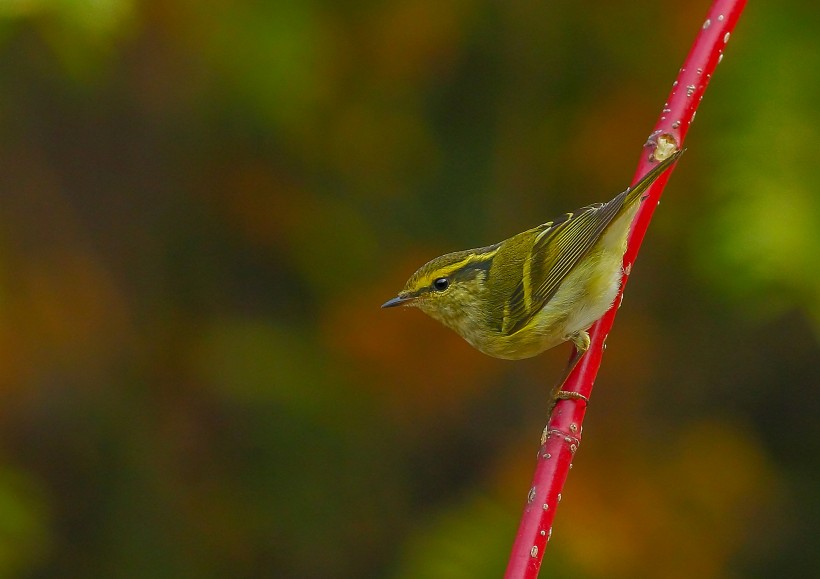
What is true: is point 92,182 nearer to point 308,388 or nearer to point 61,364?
point 61,364

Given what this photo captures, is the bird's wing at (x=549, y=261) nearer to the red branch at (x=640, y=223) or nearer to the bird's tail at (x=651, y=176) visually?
the bird's tail at (x=651, y=176)

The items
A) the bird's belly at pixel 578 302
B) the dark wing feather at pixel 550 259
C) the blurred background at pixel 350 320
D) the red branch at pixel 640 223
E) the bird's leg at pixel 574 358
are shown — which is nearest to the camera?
the red branch at pixel 640 223

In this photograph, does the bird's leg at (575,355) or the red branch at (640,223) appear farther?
the bird's leg at (575,355)

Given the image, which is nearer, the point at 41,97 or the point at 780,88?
the point at 780,88

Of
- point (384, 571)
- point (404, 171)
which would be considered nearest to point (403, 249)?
point (404, 171)

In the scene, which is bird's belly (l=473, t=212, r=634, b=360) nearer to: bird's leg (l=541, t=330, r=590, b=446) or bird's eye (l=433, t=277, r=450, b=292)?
bird's leg (l=541, t=330, r=590, b=446)

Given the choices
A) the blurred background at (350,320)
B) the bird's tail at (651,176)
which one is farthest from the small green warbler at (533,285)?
the blurred background at (350,320)

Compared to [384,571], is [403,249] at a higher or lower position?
higher
